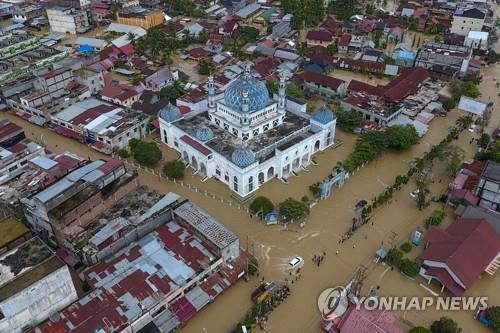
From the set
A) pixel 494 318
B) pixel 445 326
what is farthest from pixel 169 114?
pixel 494 318

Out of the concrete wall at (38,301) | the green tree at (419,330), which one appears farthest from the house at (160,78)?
the green tree at (419,330)

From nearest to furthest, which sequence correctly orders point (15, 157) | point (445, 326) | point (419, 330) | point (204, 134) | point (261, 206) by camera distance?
1. point (419, 330)
2. point (445, 326)
3. point (261, 206)
4. point (15, 157)
5. point (204, 134)

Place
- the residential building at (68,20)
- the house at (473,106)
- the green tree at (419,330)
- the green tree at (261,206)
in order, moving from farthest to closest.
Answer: the residential building at (68,20), the house at (473,106), the green tree at (261,206), the green tree at (419,330)

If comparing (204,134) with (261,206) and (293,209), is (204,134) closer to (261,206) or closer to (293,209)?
(261,206)

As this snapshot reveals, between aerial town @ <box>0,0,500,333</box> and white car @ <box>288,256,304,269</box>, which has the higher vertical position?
aerial town @ <box>0,0,500,333</box>

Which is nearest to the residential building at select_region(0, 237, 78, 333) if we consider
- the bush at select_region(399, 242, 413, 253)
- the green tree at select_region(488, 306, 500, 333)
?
the bush at select_region(399, 242, 413, 253)

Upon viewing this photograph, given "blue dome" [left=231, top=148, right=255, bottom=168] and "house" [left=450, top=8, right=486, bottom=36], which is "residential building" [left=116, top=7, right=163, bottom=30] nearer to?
"blue dome" [left=231, top=148, right=255, bottom=168]

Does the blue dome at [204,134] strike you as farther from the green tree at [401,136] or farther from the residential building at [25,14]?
the residential building at [25,14]
